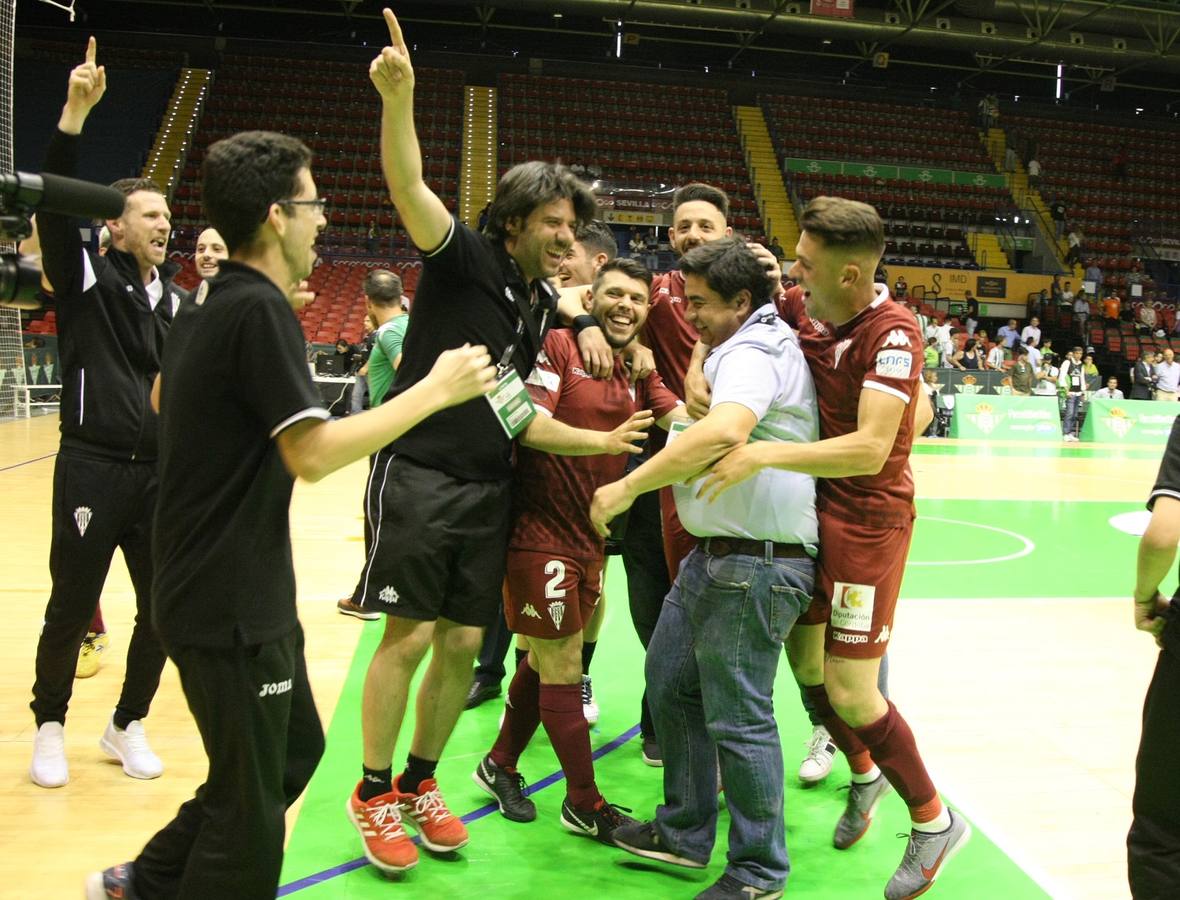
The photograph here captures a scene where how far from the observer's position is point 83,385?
368 cm

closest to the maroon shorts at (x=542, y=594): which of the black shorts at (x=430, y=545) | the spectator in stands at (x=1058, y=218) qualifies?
the black shorts at (x=430, y=545)

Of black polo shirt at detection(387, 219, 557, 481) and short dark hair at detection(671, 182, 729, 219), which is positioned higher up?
short dark hair at detection(671, 182, 729, 219)

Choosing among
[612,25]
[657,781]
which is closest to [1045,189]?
[612,25]

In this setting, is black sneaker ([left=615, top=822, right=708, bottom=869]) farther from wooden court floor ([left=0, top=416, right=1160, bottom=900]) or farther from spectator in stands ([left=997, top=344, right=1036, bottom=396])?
spectator in stands ([left=997, top=344, right=1036, bottom=396])

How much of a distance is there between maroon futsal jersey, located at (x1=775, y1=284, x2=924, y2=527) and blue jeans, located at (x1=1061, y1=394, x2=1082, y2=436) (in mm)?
17714

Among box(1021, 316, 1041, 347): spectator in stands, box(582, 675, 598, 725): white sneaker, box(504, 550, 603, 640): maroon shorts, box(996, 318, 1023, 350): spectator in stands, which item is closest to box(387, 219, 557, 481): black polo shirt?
box(504, 550, 603, 640): maroon shorts

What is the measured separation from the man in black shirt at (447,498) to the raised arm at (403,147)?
69 mm

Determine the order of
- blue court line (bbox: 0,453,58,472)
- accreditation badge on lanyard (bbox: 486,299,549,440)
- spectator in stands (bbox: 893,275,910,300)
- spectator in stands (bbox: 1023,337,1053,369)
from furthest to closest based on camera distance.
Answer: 1. spectator in stands (bbox: 893,275,910,300)
2. spectator in stands (bbox: 1023,337,1053,369)
3. blue court line (bbox: 0,453,58,472)
4. accreditation badge on lanyard (bbox: 486,299,549,440)

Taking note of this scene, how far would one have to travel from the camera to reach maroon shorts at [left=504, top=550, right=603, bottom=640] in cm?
328

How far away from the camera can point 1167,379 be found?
19.9m

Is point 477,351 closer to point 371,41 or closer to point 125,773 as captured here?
point 125,773

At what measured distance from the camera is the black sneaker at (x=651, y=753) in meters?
4.02

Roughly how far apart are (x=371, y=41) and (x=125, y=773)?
2898 centimetres

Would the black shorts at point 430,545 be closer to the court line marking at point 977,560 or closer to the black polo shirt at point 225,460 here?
the black polo shirt at point 225,460
